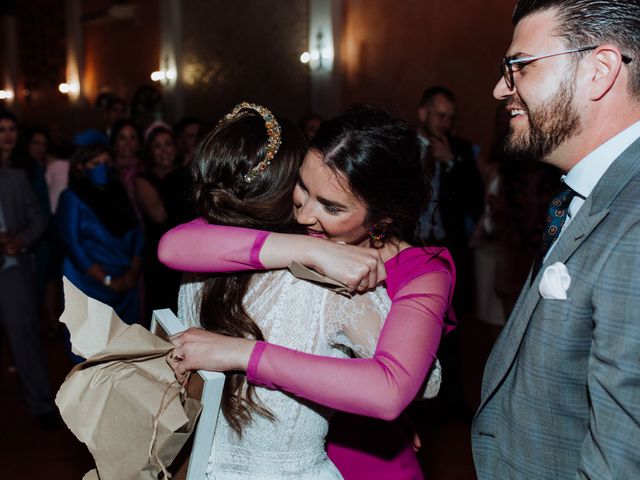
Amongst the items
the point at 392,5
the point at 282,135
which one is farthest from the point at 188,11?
the point at 282,135

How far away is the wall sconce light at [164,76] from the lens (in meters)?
8.90

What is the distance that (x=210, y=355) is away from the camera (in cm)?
100

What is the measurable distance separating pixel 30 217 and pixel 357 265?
2.81m

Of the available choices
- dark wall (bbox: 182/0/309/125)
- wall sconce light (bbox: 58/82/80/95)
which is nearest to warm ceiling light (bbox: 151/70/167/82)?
dark wall (bbox: 182/0/309/125)

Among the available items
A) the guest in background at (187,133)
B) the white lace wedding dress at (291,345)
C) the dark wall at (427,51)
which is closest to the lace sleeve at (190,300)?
the white lace wedding dress at (291,345)

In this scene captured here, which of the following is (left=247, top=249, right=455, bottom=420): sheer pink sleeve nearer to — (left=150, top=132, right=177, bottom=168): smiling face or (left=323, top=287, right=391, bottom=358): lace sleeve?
(left=323, top=287, right=391, bottom=358): lace sleeve

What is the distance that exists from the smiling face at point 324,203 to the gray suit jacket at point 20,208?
7.90ft

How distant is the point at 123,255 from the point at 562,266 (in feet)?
9.45

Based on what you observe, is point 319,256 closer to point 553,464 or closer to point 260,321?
point 260,321

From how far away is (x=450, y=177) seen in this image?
10.5 feet

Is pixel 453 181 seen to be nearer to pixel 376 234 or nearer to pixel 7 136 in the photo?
pixel 376 234

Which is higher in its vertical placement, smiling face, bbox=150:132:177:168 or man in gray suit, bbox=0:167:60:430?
smiling face, bbox=150:132:177:168

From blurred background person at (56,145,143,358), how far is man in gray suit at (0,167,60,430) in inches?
7.8

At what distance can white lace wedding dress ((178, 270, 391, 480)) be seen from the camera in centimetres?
106
